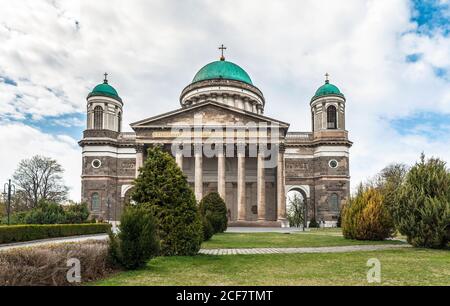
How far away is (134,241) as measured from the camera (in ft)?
30.6

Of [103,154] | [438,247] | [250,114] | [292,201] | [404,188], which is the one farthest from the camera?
[292,201]

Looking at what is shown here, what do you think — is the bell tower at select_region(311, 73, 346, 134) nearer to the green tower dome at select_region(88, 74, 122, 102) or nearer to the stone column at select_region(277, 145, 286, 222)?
the stone column at select_region(277, 145, 286, 222)

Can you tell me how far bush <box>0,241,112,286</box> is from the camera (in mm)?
6699

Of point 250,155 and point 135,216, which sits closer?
point 135,216

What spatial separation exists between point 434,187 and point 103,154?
40401 millimetres

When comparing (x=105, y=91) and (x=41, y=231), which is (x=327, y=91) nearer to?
(x=105, y=91)

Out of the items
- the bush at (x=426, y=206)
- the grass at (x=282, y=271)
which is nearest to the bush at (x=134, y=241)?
the grass at (x=282, y=271)

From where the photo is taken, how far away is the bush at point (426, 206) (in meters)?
14.1

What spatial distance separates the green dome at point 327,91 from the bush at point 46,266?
42.4 meters

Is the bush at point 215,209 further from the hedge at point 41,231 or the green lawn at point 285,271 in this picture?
the green lawn at point 285,271

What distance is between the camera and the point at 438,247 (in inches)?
572

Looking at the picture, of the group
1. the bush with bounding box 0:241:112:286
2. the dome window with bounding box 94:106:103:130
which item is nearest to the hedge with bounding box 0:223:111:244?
the bush with bounding box 0:241:112:286
